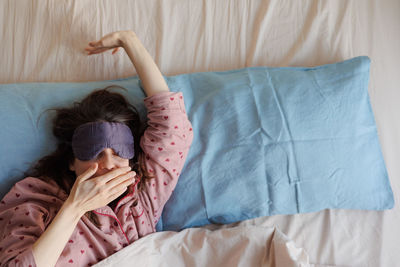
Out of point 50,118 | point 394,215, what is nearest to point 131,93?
point 50,118

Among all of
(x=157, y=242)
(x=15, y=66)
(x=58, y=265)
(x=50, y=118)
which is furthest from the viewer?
(x=15, y=66)

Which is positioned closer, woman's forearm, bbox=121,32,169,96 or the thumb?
the thumb

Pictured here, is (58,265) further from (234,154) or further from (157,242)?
(234,154)

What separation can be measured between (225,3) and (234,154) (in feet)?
2.15

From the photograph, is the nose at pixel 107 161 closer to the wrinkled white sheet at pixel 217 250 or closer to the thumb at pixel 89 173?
the thumb at pixel 89 173

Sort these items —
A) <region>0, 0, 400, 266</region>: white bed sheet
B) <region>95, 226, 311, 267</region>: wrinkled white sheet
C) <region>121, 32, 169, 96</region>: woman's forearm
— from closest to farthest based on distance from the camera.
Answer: <region>95, 226, 311, 267</region>: wrinkled white sheet, <region>121, 32, 169, 96</region>: woman's forearm, <region>0, 0, 400, 266</region>: white bed sheet

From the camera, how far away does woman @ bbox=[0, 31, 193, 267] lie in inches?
35.4

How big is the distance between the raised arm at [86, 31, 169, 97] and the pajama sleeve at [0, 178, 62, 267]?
17.5 inches

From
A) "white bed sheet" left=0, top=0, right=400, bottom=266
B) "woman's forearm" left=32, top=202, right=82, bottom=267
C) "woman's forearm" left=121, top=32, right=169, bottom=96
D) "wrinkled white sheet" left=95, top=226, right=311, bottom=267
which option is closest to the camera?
"woman's forearm" left=32, top=202, right=82, bottom=267

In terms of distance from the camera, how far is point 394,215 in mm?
1134

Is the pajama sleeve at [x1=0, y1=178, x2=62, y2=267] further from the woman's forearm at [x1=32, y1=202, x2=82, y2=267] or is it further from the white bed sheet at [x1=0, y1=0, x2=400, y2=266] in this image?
the white bed sheet at [x1=0, y1=0, x2=400, y2=266]

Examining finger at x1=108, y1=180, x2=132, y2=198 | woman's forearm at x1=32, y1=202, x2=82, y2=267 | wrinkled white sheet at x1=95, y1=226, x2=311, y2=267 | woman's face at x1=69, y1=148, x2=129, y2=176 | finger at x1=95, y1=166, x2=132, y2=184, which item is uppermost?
woman's face at x1=69, y1=148, x2=129, y2=176

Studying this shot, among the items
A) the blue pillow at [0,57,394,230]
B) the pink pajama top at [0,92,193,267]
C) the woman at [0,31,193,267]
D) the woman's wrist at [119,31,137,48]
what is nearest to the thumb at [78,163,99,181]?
the woman at [0,31,193,267]

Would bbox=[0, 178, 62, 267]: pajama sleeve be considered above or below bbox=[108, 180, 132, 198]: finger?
below
